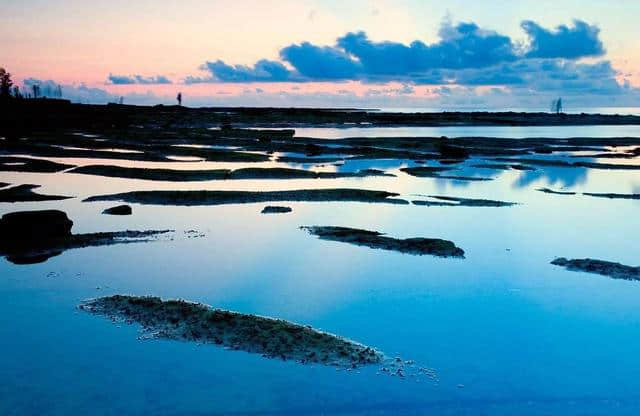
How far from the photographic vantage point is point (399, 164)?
42.4 metres

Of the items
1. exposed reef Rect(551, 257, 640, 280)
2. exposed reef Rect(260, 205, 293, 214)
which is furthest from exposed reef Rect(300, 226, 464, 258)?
exposed reef Rect(260, 205, 293, 214)

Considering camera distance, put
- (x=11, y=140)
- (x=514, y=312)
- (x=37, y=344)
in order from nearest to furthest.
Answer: (x=37, y=344), (x=514, y=312), (x=11, y=140)

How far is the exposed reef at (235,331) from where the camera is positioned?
10219mm

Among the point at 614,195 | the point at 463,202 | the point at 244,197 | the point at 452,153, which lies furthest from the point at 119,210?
the point at 452,153

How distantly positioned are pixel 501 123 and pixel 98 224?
4315 inches

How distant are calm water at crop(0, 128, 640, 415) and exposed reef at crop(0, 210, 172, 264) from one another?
65 centimetres

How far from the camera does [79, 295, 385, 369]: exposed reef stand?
10219 millimetres

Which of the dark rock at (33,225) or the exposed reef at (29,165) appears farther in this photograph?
the exposed reef at (29,165)

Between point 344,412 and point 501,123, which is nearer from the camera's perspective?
point 344,412

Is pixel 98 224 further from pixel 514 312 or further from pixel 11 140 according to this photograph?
pixel 11 140

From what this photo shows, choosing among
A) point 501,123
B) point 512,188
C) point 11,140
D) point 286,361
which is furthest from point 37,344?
point 501,123

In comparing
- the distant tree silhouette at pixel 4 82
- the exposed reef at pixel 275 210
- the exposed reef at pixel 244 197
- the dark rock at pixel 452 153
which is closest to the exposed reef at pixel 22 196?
the exposed reef at pixel 244 197

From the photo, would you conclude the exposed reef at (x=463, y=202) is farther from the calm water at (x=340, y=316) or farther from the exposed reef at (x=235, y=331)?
the exposed reef at (x=235, y=331)

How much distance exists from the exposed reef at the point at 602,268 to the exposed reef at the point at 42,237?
12.2 metres
